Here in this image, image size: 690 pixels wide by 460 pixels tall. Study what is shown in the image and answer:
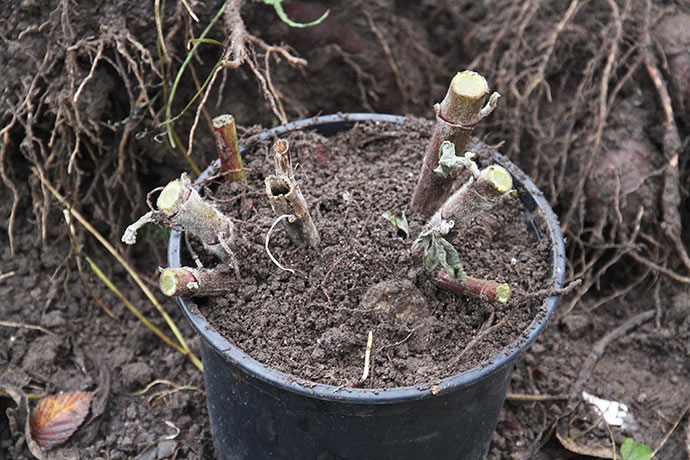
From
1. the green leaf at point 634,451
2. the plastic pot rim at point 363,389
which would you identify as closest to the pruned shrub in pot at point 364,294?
the plastic pot rim at point 363,389

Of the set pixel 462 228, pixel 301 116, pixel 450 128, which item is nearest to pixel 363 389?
pixel 462 228

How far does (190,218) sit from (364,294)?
1.07 feet

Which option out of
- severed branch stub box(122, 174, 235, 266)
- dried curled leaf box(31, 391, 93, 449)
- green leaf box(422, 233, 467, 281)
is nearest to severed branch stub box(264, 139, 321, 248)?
severed branch stub box(122, 174, 235, 266)

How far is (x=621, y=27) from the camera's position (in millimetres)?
1833

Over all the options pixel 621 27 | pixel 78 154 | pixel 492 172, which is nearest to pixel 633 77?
pixel 621 27

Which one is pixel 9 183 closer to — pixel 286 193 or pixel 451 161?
pixel 286 193

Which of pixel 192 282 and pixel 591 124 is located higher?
pixel 192 282

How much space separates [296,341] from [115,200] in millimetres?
856

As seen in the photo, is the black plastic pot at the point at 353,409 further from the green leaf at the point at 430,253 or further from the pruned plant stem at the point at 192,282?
the green leaf at the point at 430,253

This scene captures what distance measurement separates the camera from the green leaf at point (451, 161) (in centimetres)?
106

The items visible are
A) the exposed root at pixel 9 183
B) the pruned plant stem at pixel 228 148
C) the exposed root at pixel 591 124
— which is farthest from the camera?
the exposed root at pixel 591 124

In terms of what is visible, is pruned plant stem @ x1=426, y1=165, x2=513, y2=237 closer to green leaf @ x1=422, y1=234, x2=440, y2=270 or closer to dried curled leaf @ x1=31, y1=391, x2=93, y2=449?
green leaf @ x1=422, y1=234, x2=440, y2=270

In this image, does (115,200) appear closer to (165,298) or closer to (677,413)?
(165,298)

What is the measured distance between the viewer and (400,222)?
50.1 inches
